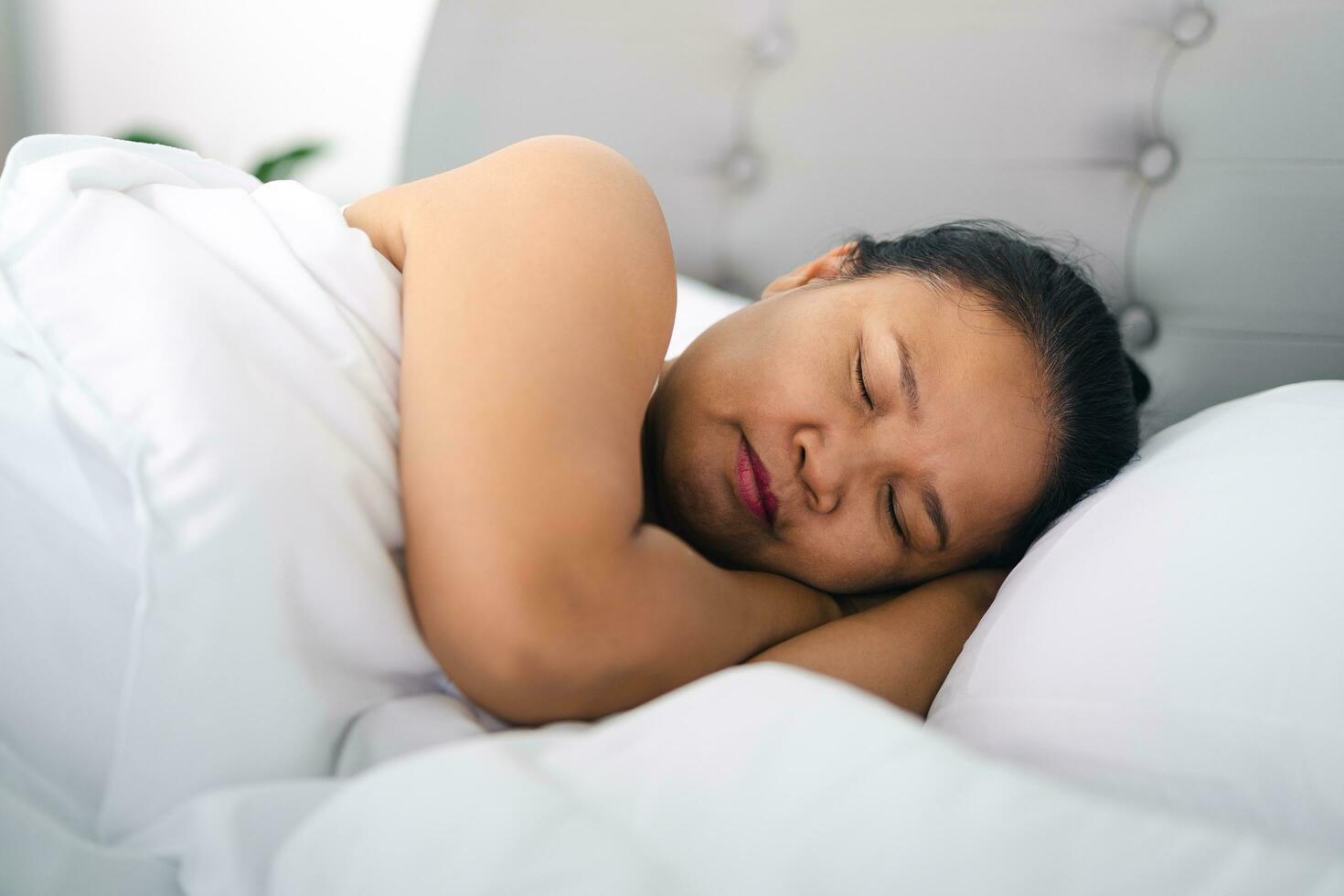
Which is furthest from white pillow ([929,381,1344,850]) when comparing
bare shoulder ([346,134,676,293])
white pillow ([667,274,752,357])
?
white pillow ([667,274,752,357])

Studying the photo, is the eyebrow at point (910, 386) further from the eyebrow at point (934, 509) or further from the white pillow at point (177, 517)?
the white pillow at point (177, 517)

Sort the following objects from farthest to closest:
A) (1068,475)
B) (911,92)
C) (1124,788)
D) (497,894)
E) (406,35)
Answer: (406,35), (911,92), (1068,475), (1124,788), (497,894)

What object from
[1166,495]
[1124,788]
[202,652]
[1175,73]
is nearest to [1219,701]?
[1124,788]

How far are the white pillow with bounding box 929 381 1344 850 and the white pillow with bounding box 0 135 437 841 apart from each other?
37 centimetres

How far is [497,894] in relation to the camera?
387 mm

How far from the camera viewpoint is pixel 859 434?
2.50ft

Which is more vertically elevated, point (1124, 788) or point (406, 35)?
point (406, 35)

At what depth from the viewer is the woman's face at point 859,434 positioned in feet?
2.51

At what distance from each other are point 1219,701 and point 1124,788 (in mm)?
72

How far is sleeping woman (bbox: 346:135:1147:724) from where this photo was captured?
565 millimetres

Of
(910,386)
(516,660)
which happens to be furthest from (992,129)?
(516,660)

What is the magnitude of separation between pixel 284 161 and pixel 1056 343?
5.19 ft

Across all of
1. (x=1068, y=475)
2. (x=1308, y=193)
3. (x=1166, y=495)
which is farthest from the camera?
(x=1308, y=193)

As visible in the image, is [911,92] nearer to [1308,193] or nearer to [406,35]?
[1308,193]
